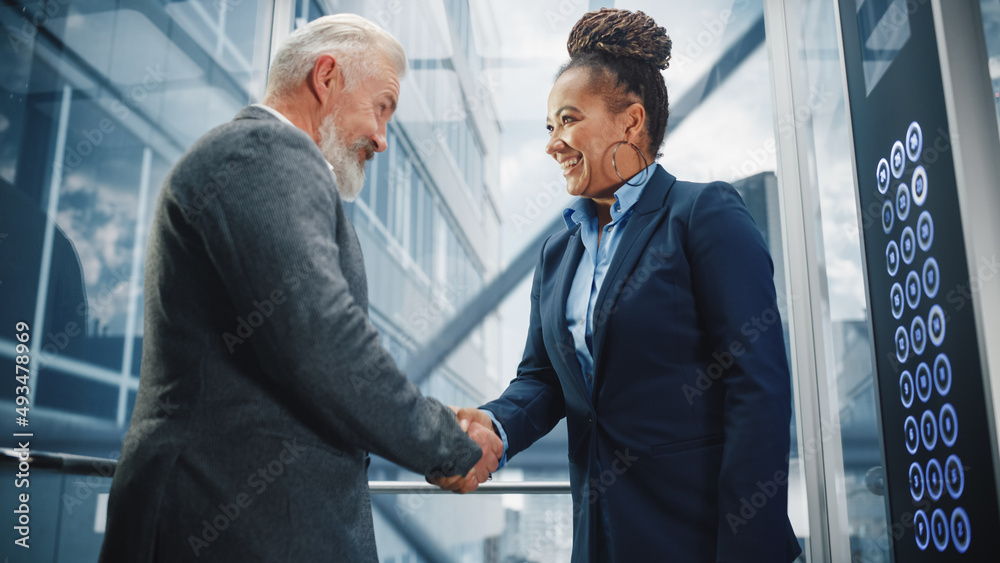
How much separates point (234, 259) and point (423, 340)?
167cm

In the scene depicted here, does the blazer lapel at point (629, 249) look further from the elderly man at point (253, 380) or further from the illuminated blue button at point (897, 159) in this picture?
the illuminated blue button at point (897, 159)

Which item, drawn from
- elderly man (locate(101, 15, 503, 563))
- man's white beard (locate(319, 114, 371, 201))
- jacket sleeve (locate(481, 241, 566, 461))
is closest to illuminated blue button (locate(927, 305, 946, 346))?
jacket sleeve (locate(481, 241, 566, 461))

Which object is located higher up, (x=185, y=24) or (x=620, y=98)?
(x=185, y=24)

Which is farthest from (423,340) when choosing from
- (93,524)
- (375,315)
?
(93,524)

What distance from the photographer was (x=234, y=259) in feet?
3.20

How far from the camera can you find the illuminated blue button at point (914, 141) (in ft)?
4.86

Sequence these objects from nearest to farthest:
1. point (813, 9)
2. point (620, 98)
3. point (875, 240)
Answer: point (620, 98)
point (875, 240)
point (813, 9)

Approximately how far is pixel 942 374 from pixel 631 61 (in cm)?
95

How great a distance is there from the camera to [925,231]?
1478 mm

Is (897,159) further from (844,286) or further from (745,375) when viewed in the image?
(745,375)

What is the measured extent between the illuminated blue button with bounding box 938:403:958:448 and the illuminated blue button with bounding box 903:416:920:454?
0.12 meters

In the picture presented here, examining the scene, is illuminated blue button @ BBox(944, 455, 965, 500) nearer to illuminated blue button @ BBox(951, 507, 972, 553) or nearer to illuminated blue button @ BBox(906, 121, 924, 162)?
illuminated blue button @ BBox(951, 507, 972, 553)

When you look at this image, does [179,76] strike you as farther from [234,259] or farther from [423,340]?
[234,259]

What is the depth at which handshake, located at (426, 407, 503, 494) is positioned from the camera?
1524 mm
